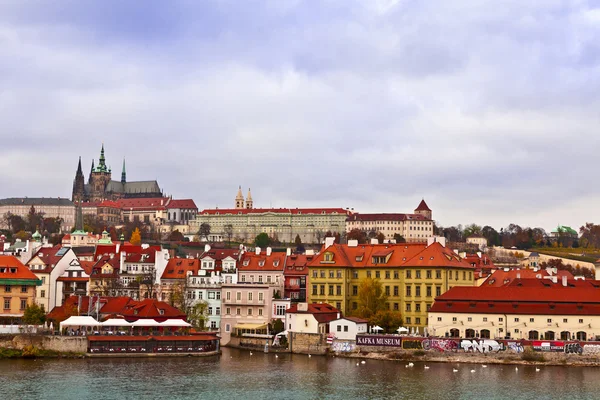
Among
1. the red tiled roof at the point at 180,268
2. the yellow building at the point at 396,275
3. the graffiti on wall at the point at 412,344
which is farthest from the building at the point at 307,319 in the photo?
the red tiled roof at the point at 180,268

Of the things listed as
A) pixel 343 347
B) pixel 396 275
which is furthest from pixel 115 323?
pixel 396 275

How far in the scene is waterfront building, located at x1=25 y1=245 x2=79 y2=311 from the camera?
83.1m

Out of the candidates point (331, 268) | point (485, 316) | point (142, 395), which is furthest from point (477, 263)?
point (142, 395)

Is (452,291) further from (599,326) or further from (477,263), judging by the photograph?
(477,263)

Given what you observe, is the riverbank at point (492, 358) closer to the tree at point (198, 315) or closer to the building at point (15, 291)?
the tree at point (198, 315)

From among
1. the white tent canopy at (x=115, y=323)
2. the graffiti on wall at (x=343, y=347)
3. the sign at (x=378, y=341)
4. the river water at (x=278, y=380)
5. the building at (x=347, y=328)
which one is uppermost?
the white tent canopy at (x=115, y=323)

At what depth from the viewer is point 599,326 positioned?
6894cm

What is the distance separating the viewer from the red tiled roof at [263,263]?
8688 centimetres

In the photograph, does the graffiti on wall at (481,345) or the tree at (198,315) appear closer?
the graffiti on wall at (481,345)

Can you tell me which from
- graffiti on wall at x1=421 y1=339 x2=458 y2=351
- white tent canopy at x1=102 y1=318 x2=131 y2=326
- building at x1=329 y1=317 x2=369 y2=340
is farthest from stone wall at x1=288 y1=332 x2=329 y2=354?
white tent canopy at x1=102 y1=318 x2=131 y2=326

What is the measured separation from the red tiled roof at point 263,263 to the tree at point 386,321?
13374 mm

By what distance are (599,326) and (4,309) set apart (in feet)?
163

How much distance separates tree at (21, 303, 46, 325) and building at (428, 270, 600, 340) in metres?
32.6

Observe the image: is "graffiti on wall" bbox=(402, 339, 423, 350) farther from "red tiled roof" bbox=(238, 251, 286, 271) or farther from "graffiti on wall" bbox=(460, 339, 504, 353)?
"red tiled roof" bbox=(238, 251, 286, 271)
